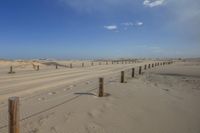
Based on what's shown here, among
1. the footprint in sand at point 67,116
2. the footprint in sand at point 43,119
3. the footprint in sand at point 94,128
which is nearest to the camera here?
the footprint in sand at point 94,128

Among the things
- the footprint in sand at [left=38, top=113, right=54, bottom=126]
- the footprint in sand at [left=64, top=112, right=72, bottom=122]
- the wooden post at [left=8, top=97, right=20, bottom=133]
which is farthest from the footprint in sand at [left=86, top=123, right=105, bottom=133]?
the wooden post at [left=8, top=97, right=20, bottom=133]

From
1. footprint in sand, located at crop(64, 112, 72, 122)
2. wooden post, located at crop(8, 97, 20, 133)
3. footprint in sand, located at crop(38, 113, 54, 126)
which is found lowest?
footprint in sand, located at crop(38, 113, 54, 126)

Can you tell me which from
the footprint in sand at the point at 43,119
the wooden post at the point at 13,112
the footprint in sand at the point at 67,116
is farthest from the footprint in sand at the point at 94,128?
the wooden post at the point at 13,112

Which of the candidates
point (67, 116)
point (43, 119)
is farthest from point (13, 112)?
point (67, 116)

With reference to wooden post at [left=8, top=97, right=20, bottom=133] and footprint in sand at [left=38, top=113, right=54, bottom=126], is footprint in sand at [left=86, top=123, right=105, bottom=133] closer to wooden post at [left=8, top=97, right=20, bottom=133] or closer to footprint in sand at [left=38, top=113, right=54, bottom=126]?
footprint in sand at [left=38, top=113, right=54, bottom=126]

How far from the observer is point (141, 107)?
29.1ft

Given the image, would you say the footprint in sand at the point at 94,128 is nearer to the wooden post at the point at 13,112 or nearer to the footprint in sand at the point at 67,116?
the footprint in sand at the point at 67,116

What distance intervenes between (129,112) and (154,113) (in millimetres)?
958

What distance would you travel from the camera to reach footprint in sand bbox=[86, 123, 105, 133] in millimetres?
6148

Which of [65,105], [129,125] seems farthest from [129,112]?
[65,105]

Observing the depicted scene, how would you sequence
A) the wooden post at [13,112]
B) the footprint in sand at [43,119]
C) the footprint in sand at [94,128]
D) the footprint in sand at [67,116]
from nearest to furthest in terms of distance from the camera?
the wooden post at [13,112] < the footprint in sand at [94,128] < the footprint in sand at [43,119] < the footprint in sand at [67,116]

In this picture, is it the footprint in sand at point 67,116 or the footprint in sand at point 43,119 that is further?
the footprint in sand at point 67,116

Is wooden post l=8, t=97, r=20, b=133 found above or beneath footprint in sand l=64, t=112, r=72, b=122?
above

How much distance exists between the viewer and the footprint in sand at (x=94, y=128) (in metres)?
6.15
